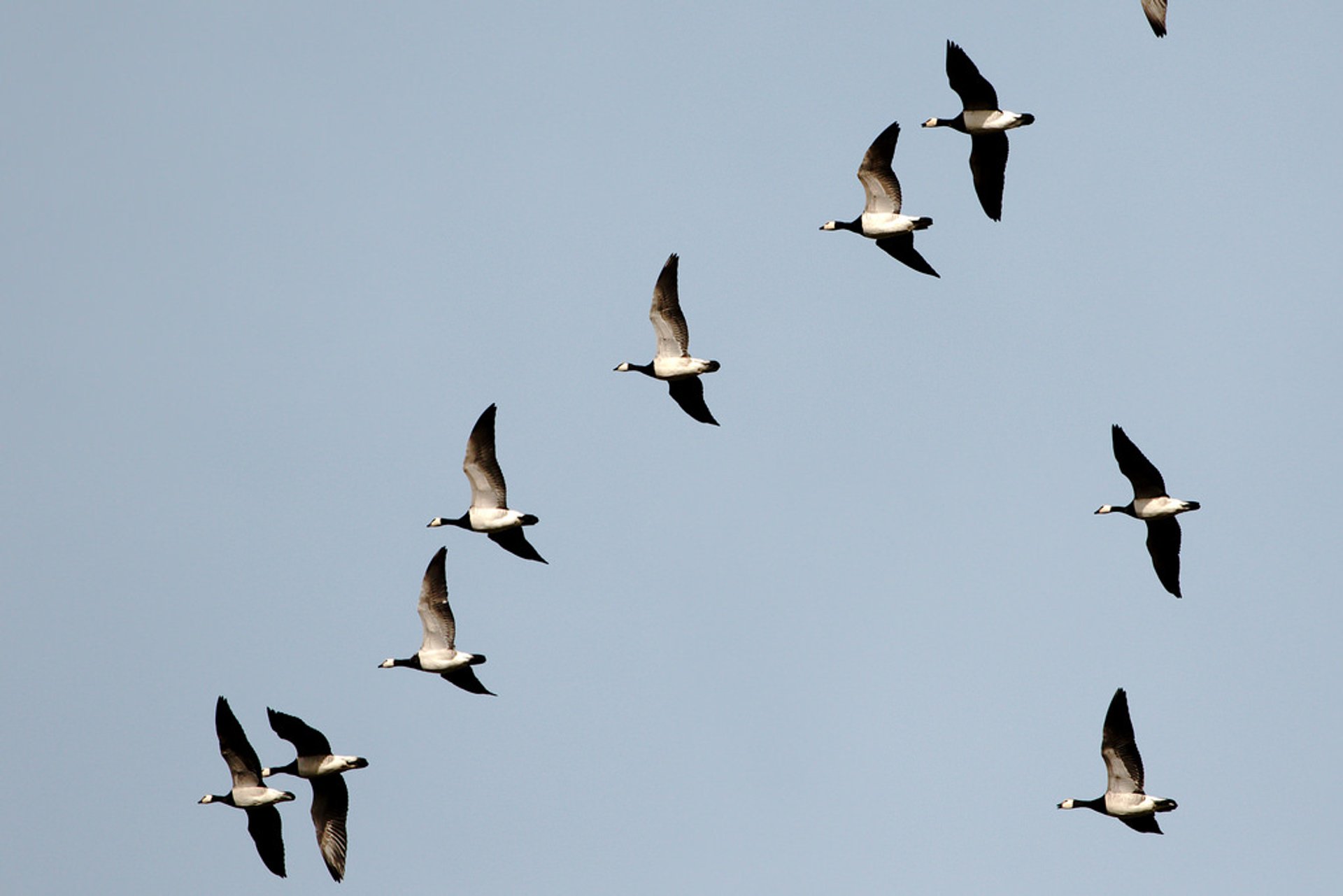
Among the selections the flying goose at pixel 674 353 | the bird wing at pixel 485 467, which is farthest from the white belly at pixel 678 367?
the bird wing at pixel 485 467

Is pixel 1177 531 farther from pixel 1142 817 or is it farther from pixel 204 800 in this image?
pixel 204 800

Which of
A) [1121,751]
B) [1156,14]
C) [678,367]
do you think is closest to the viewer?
[1156,14]

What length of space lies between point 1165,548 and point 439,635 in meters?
16.3

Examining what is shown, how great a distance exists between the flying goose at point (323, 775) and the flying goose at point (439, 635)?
9.55 feet

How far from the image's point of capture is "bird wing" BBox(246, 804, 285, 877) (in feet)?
154

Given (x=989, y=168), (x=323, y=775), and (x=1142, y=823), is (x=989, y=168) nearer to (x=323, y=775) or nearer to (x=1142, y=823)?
(x=1142, y=823)

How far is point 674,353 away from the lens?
4844 cm

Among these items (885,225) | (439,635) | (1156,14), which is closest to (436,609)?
(439,635)

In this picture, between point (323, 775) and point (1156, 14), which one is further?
point (323, 775)

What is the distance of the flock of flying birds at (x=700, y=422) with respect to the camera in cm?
4562

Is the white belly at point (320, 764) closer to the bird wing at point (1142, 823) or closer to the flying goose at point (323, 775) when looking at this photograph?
the flying goose at point (323, 775)

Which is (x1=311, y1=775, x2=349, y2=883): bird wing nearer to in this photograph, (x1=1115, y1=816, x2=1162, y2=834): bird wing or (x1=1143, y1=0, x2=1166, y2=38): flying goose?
(x1=1115, y1=816, x2=1162, y2=834): bird wing

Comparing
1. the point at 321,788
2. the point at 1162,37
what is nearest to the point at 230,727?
the point at 321,788

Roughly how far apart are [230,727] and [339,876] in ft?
14.1
